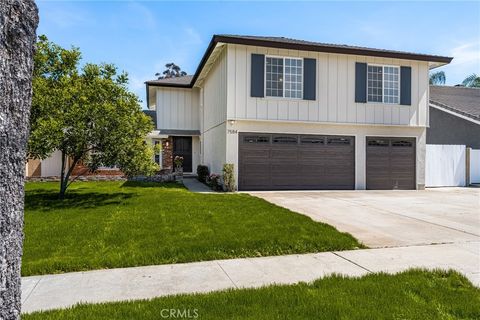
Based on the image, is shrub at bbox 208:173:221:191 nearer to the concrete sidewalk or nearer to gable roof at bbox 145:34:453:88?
gable roof at bbox 145:34:453:88

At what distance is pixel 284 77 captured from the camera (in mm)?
13055

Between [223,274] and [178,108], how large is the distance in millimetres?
16902

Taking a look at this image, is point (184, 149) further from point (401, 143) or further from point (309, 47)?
point (401, 143)

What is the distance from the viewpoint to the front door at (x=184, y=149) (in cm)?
2006

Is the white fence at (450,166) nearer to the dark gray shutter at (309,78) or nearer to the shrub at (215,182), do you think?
the dark gray shutter at (309,78)

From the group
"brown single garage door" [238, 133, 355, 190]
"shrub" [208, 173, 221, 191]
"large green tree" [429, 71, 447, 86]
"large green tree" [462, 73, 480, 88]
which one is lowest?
"shrub" [208, 173, 221, 191]

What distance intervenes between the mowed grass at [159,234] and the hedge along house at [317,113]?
4541 mm

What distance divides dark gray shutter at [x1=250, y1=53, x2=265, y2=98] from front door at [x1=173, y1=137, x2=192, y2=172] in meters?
8.58

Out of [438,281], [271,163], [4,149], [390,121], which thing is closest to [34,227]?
[4,149]

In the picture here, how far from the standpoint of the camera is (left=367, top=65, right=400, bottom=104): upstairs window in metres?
14.0

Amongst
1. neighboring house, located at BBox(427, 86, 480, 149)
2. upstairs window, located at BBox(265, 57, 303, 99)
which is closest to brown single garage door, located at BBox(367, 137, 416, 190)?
upstairs window, located at BBox(265, 57, 303, 99)

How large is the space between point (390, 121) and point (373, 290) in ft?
39.7

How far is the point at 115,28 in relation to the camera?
10.7 m

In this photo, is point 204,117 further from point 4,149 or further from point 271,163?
point 4,149
